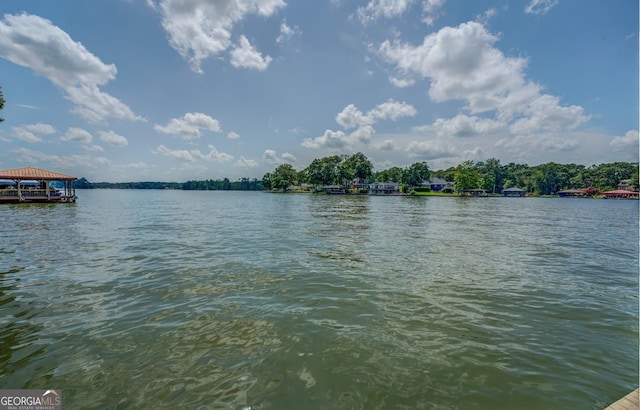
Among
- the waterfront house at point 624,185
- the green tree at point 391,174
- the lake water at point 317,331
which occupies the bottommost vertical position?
the lake water at point 317,331

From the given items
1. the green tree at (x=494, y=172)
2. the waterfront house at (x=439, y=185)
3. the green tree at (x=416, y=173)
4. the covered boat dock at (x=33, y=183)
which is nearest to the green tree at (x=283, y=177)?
the green tree at (x=416, y=173)

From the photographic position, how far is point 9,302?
294 inches

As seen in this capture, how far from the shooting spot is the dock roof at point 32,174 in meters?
44.2

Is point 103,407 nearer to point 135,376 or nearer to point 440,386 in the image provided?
point 135,376

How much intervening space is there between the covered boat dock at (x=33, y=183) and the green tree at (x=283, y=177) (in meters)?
114

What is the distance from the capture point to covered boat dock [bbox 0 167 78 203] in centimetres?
4489

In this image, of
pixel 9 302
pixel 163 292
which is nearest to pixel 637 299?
pixel 163 292

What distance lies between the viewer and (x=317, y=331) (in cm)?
616

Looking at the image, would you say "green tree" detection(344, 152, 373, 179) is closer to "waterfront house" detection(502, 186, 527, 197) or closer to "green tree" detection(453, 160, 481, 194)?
→ "green tree" detection(453, 160, 481, 194)

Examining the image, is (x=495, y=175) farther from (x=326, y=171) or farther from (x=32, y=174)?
(x=32, y=174)

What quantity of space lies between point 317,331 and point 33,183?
7231 centimetres

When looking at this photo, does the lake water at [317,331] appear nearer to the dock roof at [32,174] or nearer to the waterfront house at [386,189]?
the dock roof at [32,174]

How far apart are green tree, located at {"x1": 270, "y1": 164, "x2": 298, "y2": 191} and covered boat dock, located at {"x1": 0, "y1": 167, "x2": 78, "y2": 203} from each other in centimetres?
11420

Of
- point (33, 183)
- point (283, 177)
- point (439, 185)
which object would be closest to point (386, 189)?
point (439, 185)
